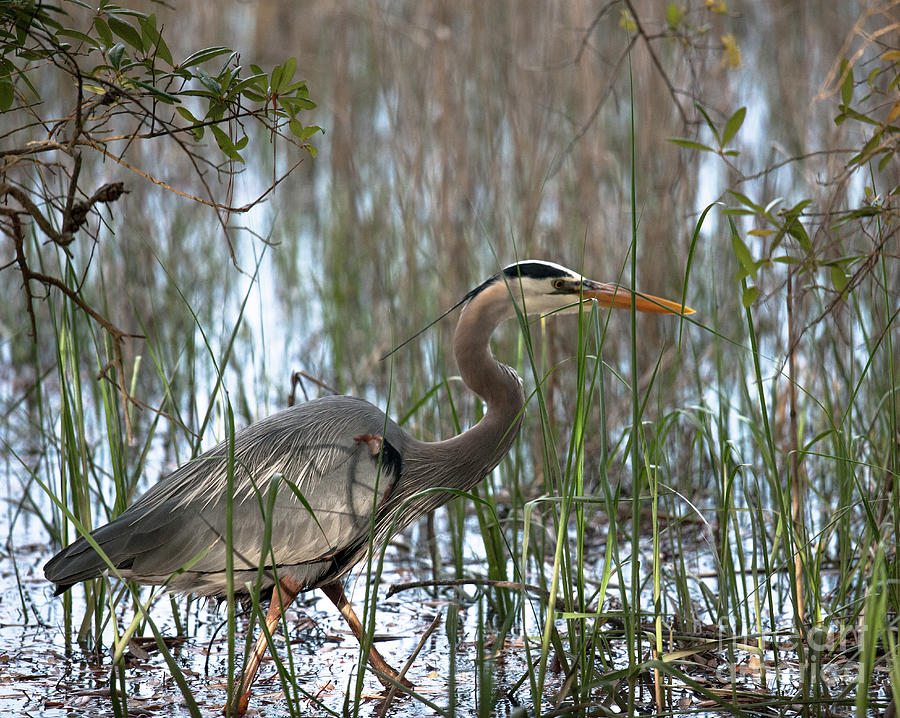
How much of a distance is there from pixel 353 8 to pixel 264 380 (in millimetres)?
3718

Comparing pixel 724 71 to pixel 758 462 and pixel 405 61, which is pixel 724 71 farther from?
pixel 758 462

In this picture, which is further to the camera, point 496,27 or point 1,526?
point 496,27

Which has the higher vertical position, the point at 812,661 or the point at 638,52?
the point at 638,52

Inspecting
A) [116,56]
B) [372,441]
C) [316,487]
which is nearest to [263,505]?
[316,487]

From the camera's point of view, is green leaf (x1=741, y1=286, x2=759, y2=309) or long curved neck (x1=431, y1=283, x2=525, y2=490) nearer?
green leaf (x1=741, y1=286, x2=759, y2=309)

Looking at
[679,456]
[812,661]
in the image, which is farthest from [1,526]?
[812,661]

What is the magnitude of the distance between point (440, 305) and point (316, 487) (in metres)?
1.92

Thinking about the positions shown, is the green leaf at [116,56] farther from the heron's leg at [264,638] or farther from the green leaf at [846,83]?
the green leaf at [846,83]

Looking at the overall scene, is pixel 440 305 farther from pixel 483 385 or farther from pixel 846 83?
pixel 846 83

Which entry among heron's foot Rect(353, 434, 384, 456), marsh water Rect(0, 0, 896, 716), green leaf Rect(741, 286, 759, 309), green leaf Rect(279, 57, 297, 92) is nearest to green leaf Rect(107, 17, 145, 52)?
green leaf Rect(279, 57, 297, 92)

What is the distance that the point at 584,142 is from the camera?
15.2ft

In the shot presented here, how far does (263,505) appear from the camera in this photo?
2.54 m

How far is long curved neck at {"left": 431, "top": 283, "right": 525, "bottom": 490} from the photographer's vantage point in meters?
2.86

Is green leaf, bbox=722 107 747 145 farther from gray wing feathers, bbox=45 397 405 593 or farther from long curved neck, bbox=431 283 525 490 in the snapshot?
gray wing feathers, bbox=45 397 405 593
